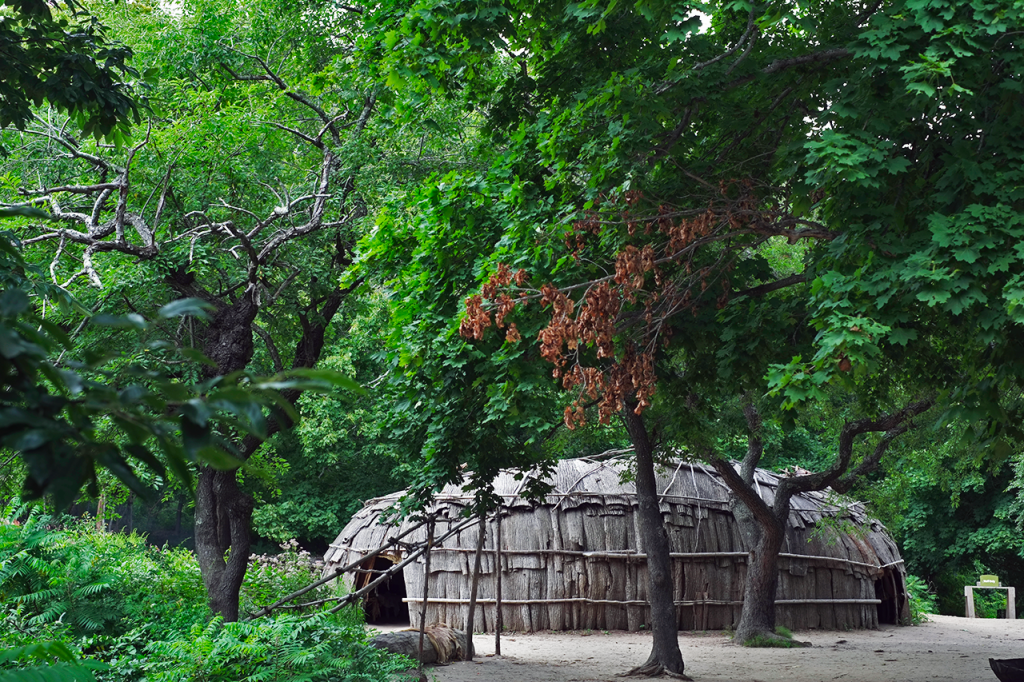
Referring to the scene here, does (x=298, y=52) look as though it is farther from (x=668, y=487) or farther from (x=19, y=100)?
(x=668, y=487)

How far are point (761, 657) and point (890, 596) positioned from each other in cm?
785

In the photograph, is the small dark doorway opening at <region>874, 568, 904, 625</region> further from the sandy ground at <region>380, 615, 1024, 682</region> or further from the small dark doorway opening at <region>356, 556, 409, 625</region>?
the small dark doorway opening at <region>356, 556, 409, 625</region>

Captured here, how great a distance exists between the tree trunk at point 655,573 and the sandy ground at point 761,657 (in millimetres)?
448

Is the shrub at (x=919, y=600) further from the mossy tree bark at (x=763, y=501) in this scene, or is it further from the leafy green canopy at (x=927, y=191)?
the leafy green canopy at (x=927, y=191)

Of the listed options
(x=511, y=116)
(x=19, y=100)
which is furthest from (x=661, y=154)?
(x=19, y=100)

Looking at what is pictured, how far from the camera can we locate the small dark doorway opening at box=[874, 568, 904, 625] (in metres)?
18.7

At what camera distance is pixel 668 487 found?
55.2 feet

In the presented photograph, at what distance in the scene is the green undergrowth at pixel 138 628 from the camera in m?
6.09

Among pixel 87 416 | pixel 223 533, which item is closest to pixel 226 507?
pixel 223 533

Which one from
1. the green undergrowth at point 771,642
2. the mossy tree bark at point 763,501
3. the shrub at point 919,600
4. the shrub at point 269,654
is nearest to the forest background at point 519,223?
the mossy tree bark at point 763,501

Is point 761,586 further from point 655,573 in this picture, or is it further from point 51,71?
point 51,71

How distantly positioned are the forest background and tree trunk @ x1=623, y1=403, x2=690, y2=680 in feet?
1.31

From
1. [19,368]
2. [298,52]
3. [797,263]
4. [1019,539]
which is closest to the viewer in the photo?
[19,368]

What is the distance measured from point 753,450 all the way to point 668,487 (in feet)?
7.89
